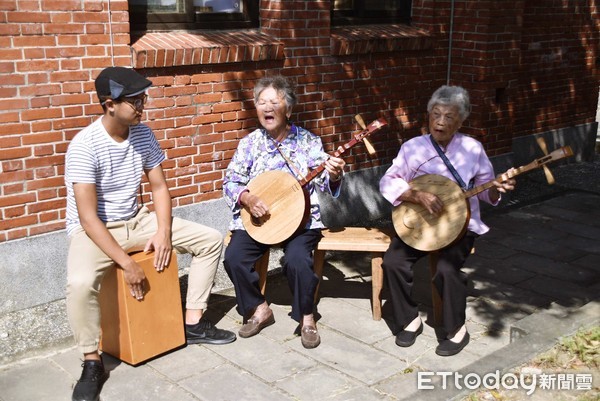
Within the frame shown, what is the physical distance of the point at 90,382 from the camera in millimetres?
4242

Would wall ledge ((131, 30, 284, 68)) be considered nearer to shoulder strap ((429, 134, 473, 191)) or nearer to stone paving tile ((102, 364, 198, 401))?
shoulder strap ((429, 134, 473, 191))

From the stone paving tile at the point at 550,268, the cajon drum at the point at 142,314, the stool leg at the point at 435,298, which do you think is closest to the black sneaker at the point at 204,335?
the cajon drum at the point at 142,314

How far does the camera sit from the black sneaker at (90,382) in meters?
4.18

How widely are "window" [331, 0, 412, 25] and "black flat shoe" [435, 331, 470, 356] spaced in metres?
3.49

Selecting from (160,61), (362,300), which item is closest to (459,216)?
(362,300)

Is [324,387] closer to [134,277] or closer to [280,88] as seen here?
[134,277]

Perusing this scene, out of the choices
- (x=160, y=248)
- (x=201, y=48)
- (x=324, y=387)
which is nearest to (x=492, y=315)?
(x=324, y=387)

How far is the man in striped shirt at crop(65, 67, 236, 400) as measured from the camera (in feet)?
14.0

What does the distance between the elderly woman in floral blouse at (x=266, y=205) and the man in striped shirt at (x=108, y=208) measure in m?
0.48

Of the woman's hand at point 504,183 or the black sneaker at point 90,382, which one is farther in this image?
the woman's hand at point 504,183

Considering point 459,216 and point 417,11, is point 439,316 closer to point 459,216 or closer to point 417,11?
point 459,216

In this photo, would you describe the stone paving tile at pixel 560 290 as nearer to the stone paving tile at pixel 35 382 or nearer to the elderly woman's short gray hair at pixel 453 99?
the elderly woman's short gray hair at pixel 453 99

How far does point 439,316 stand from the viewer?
5.16 meters

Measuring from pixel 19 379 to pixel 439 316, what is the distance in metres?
2.64
